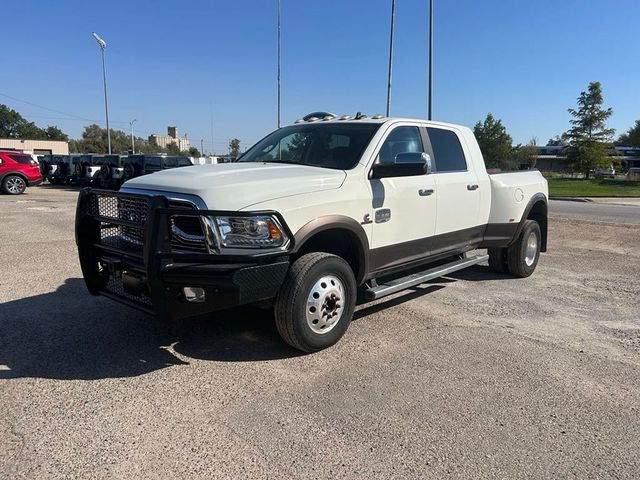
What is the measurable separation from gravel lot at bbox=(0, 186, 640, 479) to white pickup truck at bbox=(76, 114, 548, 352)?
482 millimetres

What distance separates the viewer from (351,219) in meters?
4.41

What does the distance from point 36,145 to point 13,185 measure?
211 feet

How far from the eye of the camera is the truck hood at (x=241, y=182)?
3.77m

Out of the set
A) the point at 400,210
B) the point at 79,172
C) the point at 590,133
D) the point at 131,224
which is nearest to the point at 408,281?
the point at 400,210

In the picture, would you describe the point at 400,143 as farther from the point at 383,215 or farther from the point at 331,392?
the point at 331,392

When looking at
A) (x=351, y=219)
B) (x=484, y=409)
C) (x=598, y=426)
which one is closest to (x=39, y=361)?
(x=351, y=219)

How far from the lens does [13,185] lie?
2031 centimetres

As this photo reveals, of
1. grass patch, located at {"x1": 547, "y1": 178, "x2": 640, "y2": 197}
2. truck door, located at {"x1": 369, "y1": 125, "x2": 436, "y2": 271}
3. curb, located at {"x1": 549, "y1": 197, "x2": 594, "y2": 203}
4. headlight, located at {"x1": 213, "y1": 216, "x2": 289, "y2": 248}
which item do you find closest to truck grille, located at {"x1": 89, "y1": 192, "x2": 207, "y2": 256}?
headlight, located at {"x1": 213, "y1": 216, "x2": 289, "y2": 248}

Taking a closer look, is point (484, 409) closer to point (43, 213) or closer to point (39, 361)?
point (39, 361)

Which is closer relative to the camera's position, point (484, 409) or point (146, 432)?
point (146, 432)

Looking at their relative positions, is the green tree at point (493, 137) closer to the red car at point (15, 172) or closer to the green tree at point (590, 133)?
the green tree at point (590, 133)

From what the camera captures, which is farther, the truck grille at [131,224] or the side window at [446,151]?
the side window at [446,151]

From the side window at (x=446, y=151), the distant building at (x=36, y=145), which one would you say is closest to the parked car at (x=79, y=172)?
the side window at (x=446, y=151)

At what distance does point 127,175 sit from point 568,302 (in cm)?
1847
